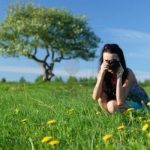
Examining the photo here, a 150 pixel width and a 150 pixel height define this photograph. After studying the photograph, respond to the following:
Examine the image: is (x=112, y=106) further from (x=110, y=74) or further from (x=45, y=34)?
(x=45, y=34)

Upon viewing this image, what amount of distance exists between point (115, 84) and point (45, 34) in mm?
43394

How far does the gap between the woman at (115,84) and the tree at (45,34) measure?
42.2 meters

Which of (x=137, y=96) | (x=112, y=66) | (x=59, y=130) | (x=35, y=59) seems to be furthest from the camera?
(x=35, y=59)

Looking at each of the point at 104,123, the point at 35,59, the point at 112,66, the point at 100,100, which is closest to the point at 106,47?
the point at 112,66

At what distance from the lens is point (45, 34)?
50250mm

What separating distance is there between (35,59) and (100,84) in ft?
145

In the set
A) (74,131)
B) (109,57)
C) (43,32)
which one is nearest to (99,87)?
(109,57)

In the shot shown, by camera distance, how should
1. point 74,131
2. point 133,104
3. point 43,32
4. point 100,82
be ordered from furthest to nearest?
1. point 43,32
2. point 133,104
3. point 100,82
4. point 74,131

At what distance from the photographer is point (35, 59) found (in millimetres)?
50844

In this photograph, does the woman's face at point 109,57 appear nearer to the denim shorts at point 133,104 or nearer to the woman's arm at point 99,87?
the woman's arm at point 99,87

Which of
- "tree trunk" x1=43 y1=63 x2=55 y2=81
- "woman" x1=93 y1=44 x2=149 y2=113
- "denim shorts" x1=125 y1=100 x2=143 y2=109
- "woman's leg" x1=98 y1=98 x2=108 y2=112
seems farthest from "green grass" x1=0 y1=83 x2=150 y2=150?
"tree trunk" x1=43 y1=63 x2=55 y2=81

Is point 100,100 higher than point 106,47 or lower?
lower

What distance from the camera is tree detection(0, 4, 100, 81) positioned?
50.2 meters

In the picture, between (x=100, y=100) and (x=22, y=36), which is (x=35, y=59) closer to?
(x=22, y=36)
